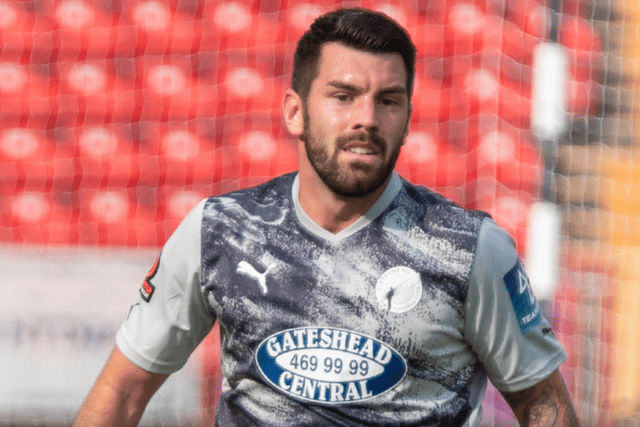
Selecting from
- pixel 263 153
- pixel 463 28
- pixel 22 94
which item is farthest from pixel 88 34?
pixel 463 28

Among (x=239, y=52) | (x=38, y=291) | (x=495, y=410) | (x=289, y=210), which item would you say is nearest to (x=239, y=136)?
(x=239, y=52)

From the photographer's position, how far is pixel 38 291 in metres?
4.30

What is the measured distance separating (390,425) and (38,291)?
3.00m

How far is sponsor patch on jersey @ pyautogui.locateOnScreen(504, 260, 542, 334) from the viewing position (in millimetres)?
1785

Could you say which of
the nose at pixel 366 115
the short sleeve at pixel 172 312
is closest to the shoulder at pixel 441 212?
the nose at pixel 366 115

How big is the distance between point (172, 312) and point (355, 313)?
423 mm

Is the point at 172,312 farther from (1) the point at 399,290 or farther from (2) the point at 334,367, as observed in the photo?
(1) the point at 399,290

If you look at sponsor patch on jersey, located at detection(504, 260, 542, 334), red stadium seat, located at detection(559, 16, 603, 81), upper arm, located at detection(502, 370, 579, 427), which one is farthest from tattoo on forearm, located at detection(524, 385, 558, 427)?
red stadium seat, located at detection(559, 16, 603, 81)

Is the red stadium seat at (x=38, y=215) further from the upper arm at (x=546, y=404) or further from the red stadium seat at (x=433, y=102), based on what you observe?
the upper arm at (x=546, y=404)

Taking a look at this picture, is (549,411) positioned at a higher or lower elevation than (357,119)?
lower

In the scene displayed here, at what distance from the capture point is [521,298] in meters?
1.80

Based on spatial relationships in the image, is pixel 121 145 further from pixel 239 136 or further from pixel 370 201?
pixel 370 201

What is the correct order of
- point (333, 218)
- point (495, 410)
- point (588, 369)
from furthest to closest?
1. point (588, 369)
2. point (495, 410)
3. point (333, 218)

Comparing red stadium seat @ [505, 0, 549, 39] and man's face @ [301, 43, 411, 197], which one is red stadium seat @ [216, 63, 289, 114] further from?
man's face @ [301, 43, 411, 197]
